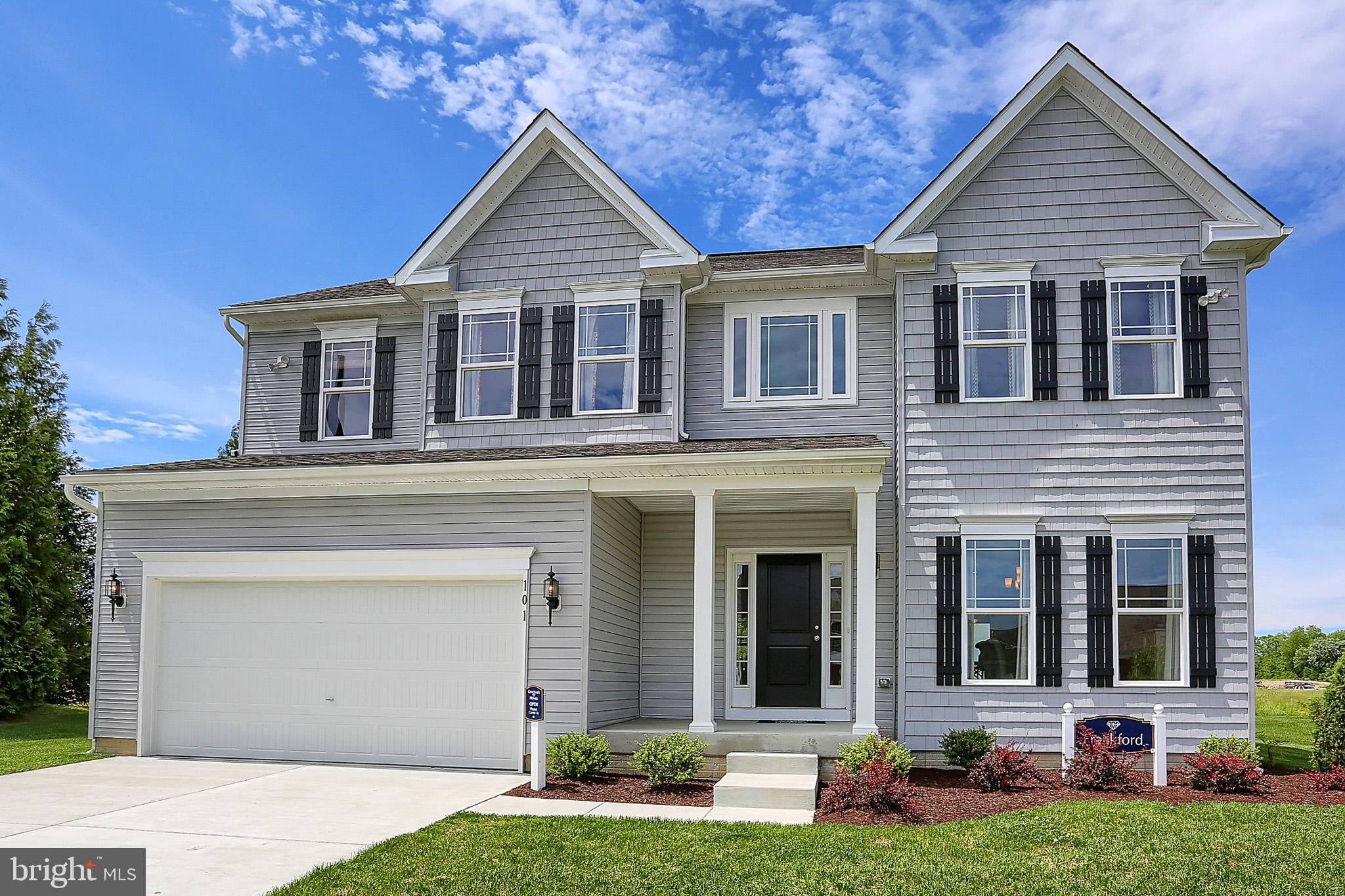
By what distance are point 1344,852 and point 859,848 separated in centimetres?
338

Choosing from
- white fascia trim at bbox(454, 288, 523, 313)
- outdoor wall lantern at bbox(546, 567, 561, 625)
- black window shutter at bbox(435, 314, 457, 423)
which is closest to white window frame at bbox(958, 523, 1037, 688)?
outdoor wall lantern at bbox(546, 567, 561, 625)

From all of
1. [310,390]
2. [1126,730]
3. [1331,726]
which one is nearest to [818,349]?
[1126,730]

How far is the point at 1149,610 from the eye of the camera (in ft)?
39.2

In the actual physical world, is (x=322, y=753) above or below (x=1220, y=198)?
below

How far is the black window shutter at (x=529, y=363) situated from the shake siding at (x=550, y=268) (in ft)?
0.21

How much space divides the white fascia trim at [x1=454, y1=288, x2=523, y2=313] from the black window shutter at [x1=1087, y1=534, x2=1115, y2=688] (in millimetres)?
7813

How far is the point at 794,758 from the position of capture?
432 inches

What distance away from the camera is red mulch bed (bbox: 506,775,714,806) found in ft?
33.1

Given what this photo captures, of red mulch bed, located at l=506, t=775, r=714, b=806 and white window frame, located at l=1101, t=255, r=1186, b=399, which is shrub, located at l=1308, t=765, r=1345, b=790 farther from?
red mulch bed, located at l=506, t=775, r=714, b=806

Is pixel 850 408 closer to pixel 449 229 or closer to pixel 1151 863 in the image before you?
pixel 449 229

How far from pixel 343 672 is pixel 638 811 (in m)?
4.72

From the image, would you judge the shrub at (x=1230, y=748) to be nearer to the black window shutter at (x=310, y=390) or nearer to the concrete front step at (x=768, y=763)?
the concrete front step at (x=768, y=763)

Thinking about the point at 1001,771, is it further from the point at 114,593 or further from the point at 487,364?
the point at 114,593

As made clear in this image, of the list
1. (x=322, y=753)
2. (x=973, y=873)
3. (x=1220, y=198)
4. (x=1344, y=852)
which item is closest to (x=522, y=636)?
(x=322, y=753)
